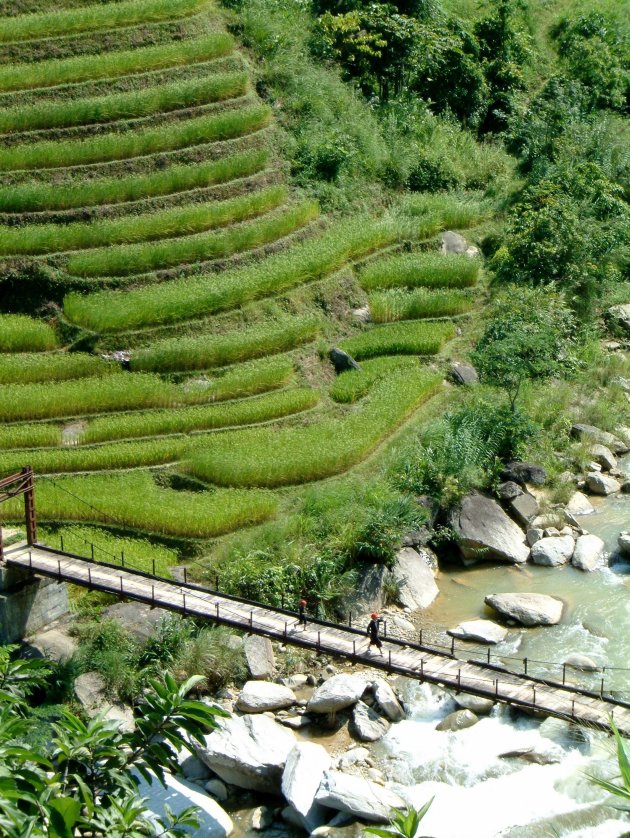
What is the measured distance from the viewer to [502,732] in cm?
1808

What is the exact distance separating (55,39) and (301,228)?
9338 mm

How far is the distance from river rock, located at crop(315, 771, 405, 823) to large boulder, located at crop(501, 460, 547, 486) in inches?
391

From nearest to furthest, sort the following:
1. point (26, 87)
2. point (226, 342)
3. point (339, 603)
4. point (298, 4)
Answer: point (339, 603) → point (226, 342) → point (26, 87) → point (298, 4)

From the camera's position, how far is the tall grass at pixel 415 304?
29.6 metres

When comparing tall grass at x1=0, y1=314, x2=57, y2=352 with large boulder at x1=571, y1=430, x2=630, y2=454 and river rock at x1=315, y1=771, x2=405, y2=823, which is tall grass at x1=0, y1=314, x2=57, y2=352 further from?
river rock at x1=315, y1=771, x2=405, y2=823

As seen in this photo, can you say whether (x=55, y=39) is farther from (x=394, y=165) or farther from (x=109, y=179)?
(x=394, y=165)

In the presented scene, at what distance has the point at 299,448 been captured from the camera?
956 inches

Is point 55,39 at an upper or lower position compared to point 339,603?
upper

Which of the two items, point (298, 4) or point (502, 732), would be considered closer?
point (502, 732)

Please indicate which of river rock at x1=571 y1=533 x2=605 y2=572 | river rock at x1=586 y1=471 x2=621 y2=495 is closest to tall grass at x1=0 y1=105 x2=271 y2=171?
river rock at x1=586 y1=471 x2=621 y2=495

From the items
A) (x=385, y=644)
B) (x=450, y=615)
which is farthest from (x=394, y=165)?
(x=385, y=644)

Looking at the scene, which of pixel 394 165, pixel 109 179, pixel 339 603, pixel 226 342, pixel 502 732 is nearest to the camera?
pixel 502 732

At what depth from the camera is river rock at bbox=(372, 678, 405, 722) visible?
61.4 feet

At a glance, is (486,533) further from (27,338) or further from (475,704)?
(27,338)
